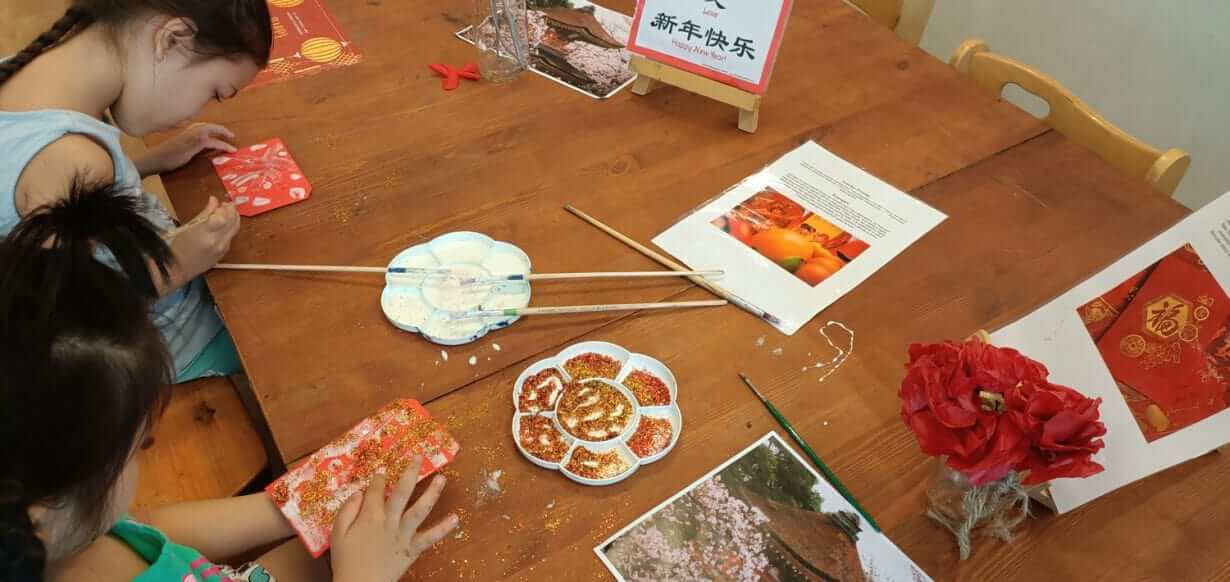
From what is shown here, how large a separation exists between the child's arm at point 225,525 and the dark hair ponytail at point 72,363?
0.67 ft

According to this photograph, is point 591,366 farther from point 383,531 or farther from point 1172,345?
point 1172,345

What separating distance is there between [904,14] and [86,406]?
1659 millimetres

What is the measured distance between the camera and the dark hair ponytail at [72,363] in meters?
0.57

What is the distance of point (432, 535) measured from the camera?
2.48ft

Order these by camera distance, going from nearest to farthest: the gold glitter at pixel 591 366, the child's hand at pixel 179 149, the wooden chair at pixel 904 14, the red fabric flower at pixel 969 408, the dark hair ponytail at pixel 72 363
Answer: the dark hair ponytail at pixel 72 363 < the red fabric flower at pixel 969 408 < the gold glitter at pixel 591 366 < the child's hand at pixel 179 149 < the wooden chair at pixel 904 14

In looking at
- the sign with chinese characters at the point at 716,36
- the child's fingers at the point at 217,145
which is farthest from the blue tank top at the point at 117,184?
the sign with chinese characters at the point at 716,36

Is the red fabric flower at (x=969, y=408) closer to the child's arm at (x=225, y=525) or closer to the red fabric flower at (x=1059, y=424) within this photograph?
the red fabric flower at (x=1059, y=424)

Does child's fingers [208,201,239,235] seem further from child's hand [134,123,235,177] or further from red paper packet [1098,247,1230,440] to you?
red paper packet [1098,247,1230,440]

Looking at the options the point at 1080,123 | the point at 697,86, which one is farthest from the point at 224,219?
the point at 1080,123

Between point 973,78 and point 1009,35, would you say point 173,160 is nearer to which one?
point 973,78

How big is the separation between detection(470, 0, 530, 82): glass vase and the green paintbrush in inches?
29.2

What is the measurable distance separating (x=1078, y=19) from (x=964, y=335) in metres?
1.54

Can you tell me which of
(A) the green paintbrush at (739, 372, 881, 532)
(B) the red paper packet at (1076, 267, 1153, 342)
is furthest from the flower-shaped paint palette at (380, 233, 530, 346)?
(B) the red paper packet at (1076, 267, 1153, 342)

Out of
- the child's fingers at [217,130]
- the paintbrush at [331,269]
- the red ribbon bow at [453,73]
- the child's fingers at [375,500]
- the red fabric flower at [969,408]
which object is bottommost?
the child's fingers at [375,500]
